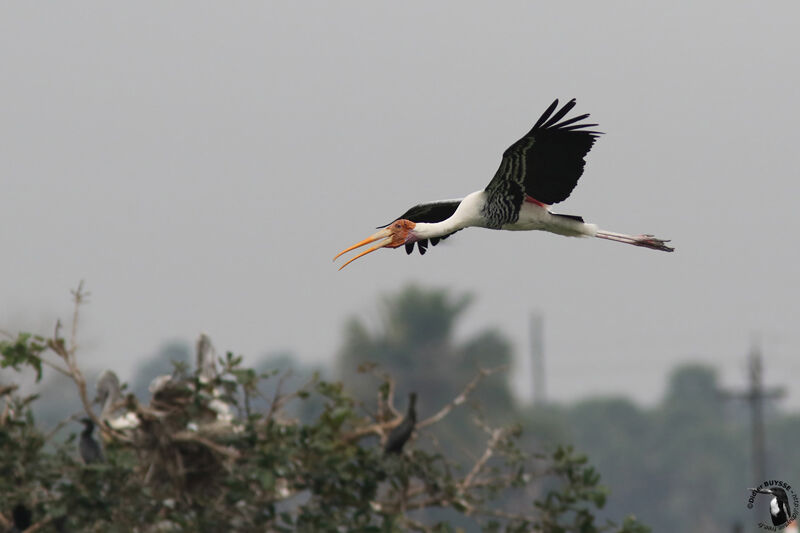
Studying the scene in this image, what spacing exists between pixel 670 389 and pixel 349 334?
122 ft

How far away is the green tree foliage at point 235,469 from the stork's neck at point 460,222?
4.12 meters

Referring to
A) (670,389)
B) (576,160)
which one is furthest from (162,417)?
(670,389)

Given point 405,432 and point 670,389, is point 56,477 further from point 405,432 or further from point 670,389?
point 670,389

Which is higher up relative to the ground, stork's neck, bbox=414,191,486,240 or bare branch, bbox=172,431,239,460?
stork's neck, bbox=414,191,486,240

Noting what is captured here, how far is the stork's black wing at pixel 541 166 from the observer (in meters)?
4.41

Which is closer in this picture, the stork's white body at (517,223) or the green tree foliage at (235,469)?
the stork's white body at (517,223)

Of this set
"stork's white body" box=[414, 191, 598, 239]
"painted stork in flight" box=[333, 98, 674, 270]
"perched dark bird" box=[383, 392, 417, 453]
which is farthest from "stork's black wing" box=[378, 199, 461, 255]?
"perched dark bird" box=[383, 392, 417, 453]

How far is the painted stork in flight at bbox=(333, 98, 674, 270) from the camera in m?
4.36

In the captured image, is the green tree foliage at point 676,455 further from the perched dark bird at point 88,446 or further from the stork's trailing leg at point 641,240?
the stork's trailing leg at point 641,240

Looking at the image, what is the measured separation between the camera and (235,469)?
844 centimetres

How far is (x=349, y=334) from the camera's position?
190 feet

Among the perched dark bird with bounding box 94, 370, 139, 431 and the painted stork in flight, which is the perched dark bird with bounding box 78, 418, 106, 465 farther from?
the painted stork in flight

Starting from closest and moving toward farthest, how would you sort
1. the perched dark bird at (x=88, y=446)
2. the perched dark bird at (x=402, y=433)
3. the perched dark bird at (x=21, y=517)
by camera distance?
1. the perched dark bird at (x=21, y=517)
2. the perched dark bird at (x=88, y=446)
3. the perched dark bird at (x=402, y=433)

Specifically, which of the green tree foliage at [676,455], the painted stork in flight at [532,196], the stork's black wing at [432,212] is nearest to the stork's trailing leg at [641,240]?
the painted stork in flight at [532,196]
